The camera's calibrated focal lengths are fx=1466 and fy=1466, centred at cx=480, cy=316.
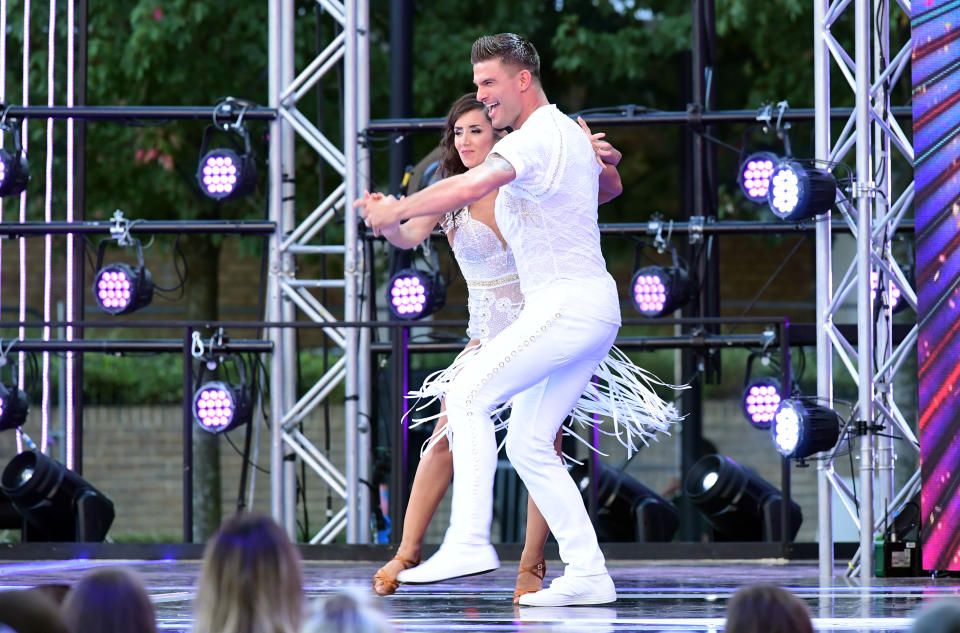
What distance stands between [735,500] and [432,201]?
4.85m

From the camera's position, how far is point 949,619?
2037mm

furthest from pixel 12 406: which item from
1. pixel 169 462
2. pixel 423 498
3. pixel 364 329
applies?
pixel 169 462

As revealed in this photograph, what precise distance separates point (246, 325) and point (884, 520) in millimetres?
3293

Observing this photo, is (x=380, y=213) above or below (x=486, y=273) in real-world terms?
above

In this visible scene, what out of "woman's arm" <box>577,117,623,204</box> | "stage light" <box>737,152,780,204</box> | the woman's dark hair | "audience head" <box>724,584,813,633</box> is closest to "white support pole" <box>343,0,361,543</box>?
"stage light" <box>737,152,780,204</box>

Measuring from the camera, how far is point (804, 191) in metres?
6.17

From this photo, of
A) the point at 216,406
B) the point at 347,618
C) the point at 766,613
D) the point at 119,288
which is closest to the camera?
the point at 347,618

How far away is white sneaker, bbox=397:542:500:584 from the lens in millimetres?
4117

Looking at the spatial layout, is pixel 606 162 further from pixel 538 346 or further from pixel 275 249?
pixel 275 249

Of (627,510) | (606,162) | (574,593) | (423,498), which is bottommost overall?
(627,510)

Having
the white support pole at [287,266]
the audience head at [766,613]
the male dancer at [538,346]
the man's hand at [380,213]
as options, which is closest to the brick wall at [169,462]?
the white support pole at [287,266]

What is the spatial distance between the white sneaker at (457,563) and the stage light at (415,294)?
4.17 m

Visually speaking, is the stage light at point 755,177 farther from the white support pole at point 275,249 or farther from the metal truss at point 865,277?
the white support pole at point 275,249

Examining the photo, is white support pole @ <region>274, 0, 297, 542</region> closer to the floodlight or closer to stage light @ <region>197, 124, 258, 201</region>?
stage light @ <region>197, 124, 258, 201</region>
